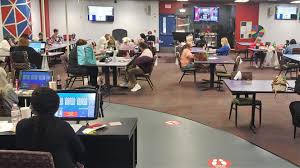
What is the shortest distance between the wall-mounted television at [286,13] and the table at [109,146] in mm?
17697

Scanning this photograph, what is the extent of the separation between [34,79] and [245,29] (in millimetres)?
16272

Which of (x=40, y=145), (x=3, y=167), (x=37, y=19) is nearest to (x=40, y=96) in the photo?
(x=40, y=145)

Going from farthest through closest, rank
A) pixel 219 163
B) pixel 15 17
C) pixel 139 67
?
pixel 15 17
pixel 139 67
pixel 219 163

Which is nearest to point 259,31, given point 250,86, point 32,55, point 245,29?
point 245,29

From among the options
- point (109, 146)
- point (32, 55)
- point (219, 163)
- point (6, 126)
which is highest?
point (32, 55)

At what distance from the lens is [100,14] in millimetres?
18703

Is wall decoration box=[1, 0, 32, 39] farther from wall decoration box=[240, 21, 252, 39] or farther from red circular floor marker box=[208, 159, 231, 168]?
red circular floor marker box=[208, 159, 231, 168]

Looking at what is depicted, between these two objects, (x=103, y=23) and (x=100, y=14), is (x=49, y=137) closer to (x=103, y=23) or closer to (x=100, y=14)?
(x=100, y=14)

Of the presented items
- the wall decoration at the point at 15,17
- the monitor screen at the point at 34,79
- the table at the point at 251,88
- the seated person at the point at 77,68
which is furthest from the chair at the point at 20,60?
the wall decoration at the point at 15,17

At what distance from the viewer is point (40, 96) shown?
2623 millimetres

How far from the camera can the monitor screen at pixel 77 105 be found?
357cm

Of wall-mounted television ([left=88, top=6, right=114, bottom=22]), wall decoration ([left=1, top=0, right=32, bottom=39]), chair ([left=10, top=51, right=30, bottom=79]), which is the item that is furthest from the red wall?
chair ([left=10, top=51, right=30, bottom=79])

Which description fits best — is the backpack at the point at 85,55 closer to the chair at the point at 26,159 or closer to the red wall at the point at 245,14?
the chair at the point at 26,159

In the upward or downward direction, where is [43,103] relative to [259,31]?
downward
